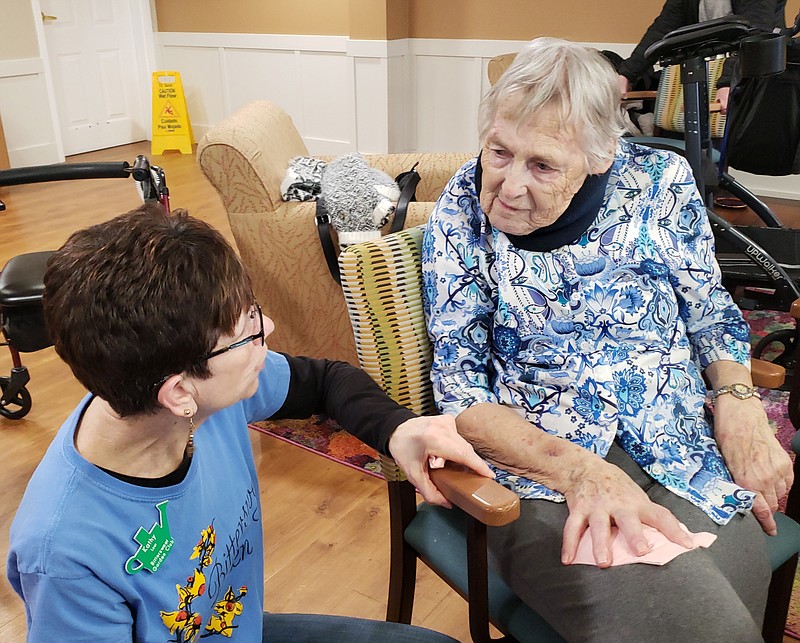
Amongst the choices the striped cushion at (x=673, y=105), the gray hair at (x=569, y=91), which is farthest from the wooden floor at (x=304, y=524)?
the striped cushion at (x=673, y=105)

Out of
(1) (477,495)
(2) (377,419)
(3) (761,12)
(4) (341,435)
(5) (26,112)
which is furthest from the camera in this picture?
(5) (26,112)

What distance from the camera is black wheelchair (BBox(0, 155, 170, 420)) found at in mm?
1597

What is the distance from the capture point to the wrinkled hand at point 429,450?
38.4 inches

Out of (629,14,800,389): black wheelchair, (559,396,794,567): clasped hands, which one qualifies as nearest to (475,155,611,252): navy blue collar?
(559,396,794,567): clasped hands

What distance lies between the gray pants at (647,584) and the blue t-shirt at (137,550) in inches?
15.7

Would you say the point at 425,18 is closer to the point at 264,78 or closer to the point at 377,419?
the point at 264,78

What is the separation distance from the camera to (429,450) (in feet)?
3.23

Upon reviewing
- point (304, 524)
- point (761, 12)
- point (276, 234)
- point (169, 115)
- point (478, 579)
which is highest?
point (761, 12)

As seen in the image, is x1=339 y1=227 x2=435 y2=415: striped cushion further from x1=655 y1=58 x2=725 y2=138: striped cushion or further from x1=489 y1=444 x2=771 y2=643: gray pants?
x1=655 y1=58 x2=725 y2=138: striped cushion

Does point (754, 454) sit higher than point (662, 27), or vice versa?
point (662, 27)

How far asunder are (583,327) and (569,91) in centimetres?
39

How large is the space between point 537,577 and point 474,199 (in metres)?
0.64

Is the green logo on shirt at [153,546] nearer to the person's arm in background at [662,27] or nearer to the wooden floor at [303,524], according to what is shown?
the wooden floor at [303,524]

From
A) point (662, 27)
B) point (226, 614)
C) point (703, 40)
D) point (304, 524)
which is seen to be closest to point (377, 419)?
point (226, 614)
